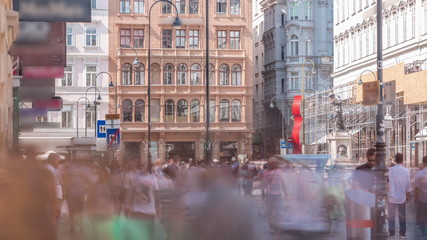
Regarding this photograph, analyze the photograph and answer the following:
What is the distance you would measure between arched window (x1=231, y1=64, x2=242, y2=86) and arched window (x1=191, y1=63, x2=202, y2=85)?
285cm

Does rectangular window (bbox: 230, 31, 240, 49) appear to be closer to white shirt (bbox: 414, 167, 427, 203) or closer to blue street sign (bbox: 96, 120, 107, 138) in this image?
blue street sign (bbox: 96, 120, 107, 138)

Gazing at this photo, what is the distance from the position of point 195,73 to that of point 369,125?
28.8 meters

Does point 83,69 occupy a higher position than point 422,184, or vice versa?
point 83,69

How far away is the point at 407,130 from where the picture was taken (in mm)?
52656

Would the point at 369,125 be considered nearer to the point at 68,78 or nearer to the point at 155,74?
the point at 155,74

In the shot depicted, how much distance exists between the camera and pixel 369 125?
60656mm

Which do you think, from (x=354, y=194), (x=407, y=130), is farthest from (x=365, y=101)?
(x=407, y=130)

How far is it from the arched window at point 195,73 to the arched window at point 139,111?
4.87m

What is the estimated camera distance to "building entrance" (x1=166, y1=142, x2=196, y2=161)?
85000 millimetres

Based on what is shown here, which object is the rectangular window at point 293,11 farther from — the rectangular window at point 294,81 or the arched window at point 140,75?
the arched window at point 140,75

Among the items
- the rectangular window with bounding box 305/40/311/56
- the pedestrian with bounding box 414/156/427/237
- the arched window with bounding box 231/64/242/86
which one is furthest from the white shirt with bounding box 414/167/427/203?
the rectangular window with bounding box 305/40/311/56

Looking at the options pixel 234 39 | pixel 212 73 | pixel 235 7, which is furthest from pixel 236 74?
pixel 235 7

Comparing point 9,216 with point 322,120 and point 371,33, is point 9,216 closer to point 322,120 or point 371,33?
point 371,33

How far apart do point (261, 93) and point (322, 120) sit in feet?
109
